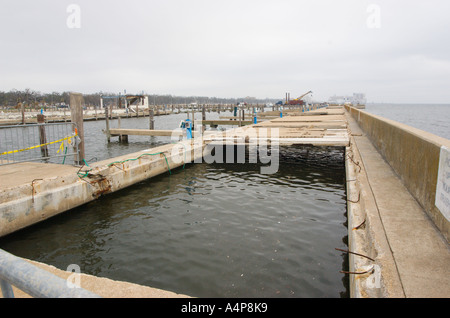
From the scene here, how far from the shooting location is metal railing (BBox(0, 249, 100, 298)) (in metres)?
1.47

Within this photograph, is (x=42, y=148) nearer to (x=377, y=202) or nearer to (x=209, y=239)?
(x=209, y=239)

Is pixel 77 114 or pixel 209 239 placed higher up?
pixel 77 114

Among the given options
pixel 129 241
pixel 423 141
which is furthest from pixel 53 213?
pixel 423 141

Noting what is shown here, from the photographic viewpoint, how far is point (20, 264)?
175cm

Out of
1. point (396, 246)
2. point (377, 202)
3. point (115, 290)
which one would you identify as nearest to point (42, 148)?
point (115, 290)

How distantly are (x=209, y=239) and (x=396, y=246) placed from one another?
12.0 feet

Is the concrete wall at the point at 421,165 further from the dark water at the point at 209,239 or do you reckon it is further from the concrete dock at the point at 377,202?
the dark water at the point at 209,239

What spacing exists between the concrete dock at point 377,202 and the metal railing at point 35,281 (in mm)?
1909

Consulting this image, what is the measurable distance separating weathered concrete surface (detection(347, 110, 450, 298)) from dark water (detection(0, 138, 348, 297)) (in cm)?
102

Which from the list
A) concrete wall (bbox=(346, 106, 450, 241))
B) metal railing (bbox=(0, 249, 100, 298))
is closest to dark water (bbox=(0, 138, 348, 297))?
concrete wall (bbox=(346, 106, 450, 241))

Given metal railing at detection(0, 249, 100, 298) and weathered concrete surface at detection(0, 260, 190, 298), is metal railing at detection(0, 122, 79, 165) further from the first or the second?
metal railing at detection(0, 249, 100, 298)

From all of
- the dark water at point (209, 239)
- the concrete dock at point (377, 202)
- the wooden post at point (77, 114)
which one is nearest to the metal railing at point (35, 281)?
the concrete dock at point (377, 202)

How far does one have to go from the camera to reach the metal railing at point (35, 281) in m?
1.47

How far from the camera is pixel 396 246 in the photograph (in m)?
3.72
